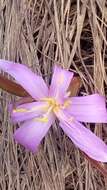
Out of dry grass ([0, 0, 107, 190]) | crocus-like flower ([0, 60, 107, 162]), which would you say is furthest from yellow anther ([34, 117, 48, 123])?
dry grass ([0, 0, 107, 190])

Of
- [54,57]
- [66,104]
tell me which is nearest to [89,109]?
[66,104]

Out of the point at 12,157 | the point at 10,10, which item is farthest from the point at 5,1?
the point at 12,157

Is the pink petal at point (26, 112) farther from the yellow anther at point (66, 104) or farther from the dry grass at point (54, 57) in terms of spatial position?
the dry grass at point (54, 57)

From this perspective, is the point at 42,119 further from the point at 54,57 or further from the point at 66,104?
the point at 54,57

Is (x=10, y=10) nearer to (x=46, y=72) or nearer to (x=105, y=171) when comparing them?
(x=46, y=72)

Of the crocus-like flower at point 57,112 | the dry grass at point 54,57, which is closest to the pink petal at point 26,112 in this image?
the crocus-like flower at point 57,112

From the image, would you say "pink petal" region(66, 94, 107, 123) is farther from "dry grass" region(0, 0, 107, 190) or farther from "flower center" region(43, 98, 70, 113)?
"dry grass" region(0, 0, 107, 190)
